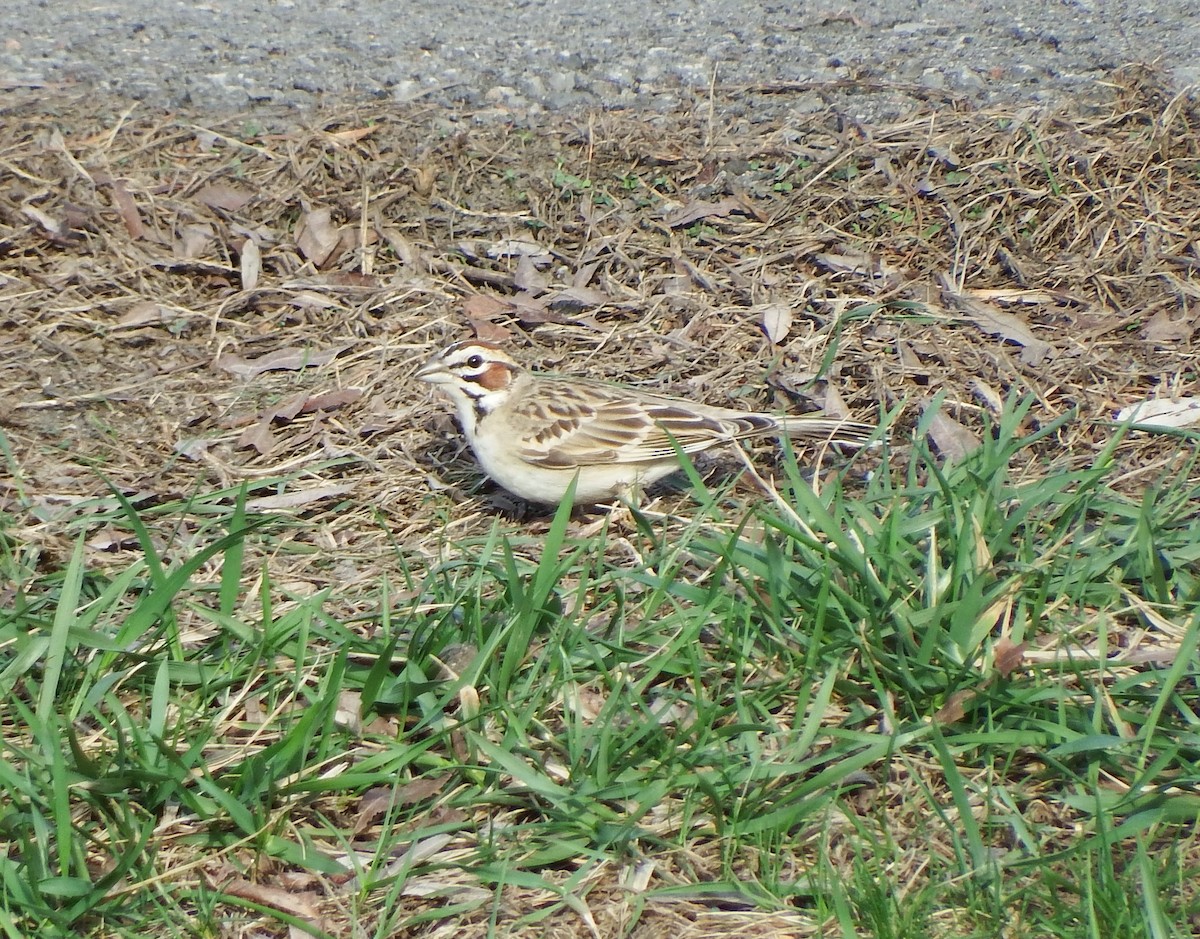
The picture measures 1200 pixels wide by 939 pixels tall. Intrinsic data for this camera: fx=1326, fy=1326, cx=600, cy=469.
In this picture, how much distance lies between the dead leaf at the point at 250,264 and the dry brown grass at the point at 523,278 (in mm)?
21

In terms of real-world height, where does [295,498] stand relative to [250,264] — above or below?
below

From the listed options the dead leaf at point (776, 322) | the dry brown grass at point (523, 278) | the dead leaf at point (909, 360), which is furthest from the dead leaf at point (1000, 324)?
the dead leaf at point (776, 322)

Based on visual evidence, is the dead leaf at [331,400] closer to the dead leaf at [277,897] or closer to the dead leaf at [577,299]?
the dead leaf at [577,299]

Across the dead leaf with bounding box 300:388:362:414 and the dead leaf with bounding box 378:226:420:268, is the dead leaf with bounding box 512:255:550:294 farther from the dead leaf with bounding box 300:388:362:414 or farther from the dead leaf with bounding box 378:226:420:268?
the dead leaf with bounding box 300:388:362:414

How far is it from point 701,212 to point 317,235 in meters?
2.21

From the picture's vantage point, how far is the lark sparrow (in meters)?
6.01

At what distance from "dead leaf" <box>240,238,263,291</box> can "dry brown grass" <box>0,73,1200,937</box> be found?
0.02 meters

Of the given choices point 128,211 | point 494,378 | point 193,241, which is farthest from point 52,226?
point 494,378

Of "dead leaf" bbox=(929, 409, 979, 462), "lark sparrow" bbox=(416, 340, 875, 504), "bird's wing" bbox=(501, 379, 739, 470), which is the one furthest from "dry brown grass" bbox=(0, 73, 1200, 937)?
"bird's wing" bbox=(501, 379, 739, 470)

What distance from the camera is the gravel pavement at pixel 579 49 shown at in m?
8.61

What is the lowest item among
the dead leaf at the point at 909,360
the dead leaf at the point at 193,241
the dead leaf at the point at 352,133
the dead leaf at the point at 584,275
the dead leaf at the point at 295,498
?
the dead leaf at the point at 909,360

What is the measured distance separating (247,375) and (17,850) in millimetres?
3305

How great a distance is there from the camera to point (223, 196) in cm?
775

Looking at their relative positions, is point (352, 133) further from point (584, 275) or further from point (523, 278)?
point (584, 275)
